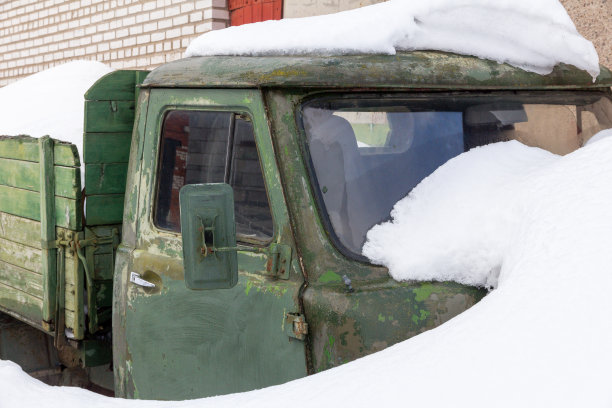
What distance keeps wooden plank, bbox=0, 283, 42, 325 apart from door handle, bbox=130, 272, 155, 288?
0.74 m

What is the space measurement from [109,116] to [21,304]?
894 mm

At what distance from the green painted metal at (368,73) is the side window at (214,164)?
11 cm

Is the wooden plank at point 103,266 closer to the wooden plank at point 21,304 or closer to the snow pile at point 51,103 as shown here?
the wooden plank at point 21,304

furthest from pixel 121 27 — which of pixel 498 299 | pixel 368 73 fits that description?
pixel 498 299

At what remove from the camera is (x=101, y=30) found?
368 inches

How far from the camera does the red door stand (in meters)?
7.39

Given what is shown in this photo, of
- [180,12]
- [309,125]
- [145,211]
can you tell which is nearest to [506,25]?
[309,125]

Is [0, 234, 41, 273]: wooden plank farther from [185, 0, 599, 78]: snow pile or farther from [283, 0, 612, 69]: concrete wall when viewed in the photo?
[283, 0, 612, 69]: concrete wall

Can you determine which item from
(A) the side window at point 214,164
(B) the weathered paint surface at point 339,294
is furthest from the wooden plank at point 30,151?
(B) the weathered paint surface at point 339,294

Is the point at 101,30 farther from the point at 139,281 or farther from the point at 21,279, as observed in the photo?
the point at 139,281

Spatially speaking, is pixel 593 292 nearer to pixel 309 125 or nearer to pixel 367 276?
pixel 367 276

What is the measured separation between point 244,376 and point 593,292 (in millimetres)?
1200

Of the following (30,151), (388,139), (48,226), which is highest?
(388,139)

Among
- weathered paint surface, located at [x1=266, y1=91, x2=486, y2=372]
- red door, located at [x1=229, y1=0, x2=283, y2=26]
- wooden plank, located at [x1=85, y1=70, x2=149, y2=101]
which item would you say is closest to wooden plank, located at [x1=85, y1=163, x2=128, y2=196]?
wooden plank, located at [x1=85, y1=70, x2=149, y2=101]
